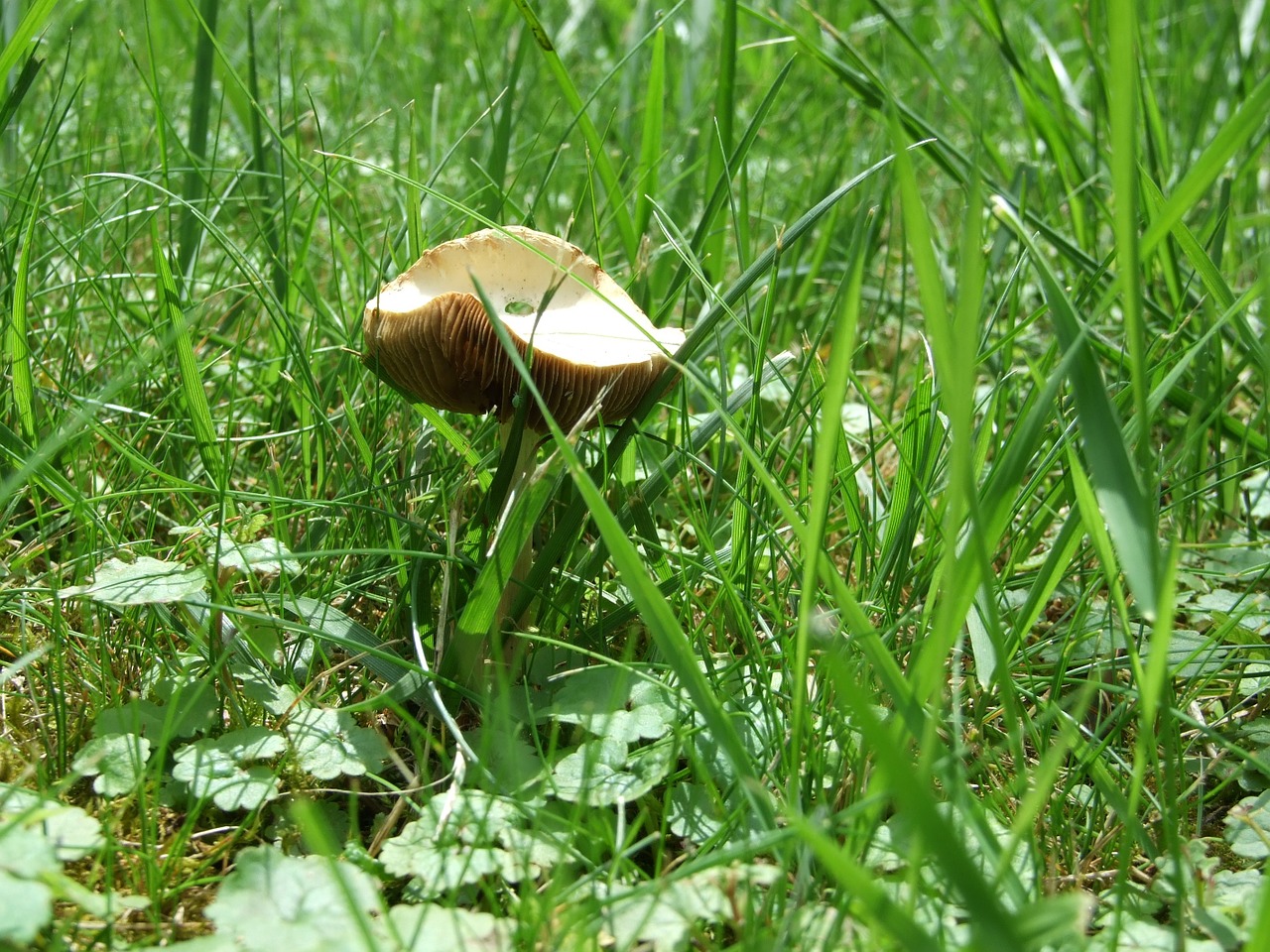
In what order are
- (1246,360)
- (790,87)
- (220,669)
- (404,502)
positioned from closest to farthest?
(220,669) < (404,502) < (1246,360) < (790,87)

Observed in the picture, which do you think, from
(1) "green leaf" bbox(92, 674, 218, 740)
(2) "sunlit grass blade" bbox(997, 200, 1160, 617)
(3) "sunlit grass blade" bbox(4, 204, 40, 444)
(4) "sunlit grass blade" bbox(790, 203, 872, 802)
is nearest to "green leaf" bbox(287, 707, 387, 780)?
(1) "green leaf" bbox(92, 674, 218, 740)

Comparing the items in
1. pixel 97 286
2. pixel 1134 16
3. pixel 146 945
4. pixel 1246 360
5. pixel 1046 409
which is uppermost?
pixel 1134 16

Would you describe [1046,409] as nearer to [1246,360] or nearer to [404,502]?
[404,502]

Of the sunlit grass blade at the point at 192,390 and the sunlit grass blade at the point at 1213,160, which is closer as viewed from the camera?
the sunlit grass blade at the point at 1213,160

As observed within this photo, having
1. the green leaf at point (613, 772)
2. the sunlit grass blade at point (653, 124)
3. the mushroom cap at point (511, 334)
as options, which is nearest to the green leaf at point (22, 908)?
the green leaf at point (613, 772)

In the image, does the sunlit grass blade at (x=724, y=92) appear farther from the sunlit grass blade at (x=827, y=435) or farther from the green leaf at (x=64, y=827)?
the green leaf at (x=64, y=827)

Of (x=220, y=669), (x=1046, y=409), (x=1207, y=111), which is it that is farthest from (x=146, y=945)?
(x=1207, y=111)

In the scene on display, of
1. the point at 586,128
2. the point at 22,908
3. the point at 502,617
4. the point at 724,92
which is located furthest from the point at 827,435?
the point at 724,92
